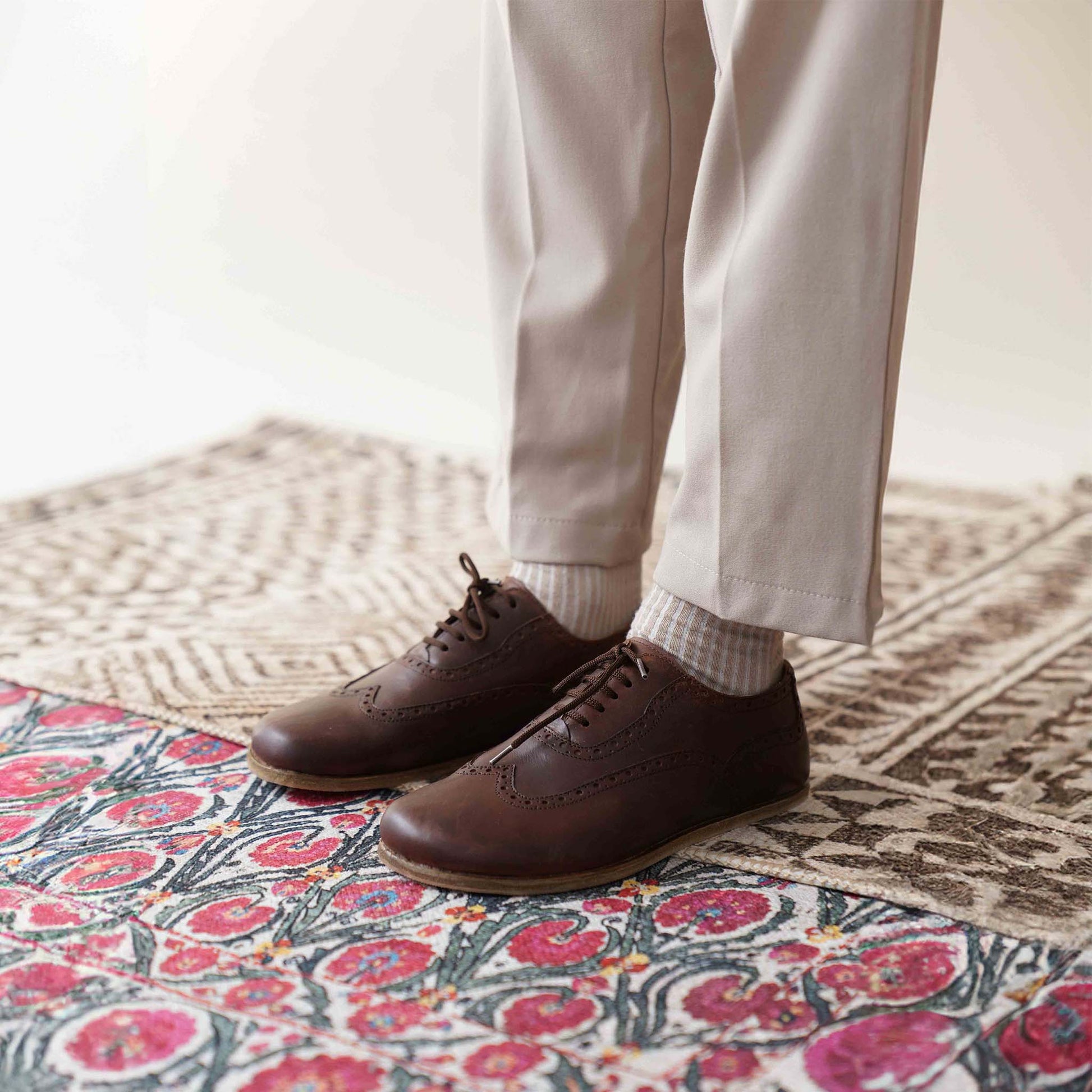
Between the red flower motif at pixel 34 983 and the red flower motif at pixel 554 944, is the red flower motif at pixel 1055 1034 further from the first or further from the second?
the red flower motif at pixel 34 983

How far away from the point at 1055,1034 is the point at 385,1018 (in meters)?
0.32

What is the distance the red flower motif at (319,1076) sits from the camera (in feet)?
1.88

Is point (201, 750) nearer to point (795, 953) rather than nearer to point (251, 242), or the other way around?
point (795, 953)

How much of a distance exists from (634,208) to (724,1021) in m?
0.53

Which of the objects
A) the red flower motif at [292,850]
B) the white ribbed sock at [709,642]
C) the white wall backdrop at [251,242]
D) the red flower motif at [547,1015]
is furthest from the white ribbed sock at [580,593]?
the white wall backdrop at [251,242]

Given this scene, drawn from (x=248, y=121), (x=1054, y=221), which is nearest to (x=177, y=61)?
(x=248, y=121)

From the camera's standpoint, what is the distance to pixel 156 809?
0.87 meters

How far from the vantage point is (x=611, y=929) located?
27.9 inches

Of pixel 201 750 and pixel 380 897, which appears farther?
pixel 201 750

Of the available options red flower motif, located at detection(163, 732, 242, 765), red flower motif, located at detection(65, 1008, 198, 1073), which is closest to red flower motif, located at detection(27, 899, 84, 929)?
red flower motif, located at detection(65, 1008, 198, 1073)

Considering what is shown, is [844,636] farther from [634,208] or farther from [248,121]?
[248,121]

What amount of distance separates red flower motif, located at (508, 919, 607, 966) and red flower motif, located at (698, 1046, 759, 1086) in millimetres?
103

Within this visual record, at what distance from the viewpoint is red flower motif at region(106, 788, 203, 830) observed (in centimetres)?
85

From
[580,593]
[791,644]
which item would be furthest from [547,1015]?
[791,644]
